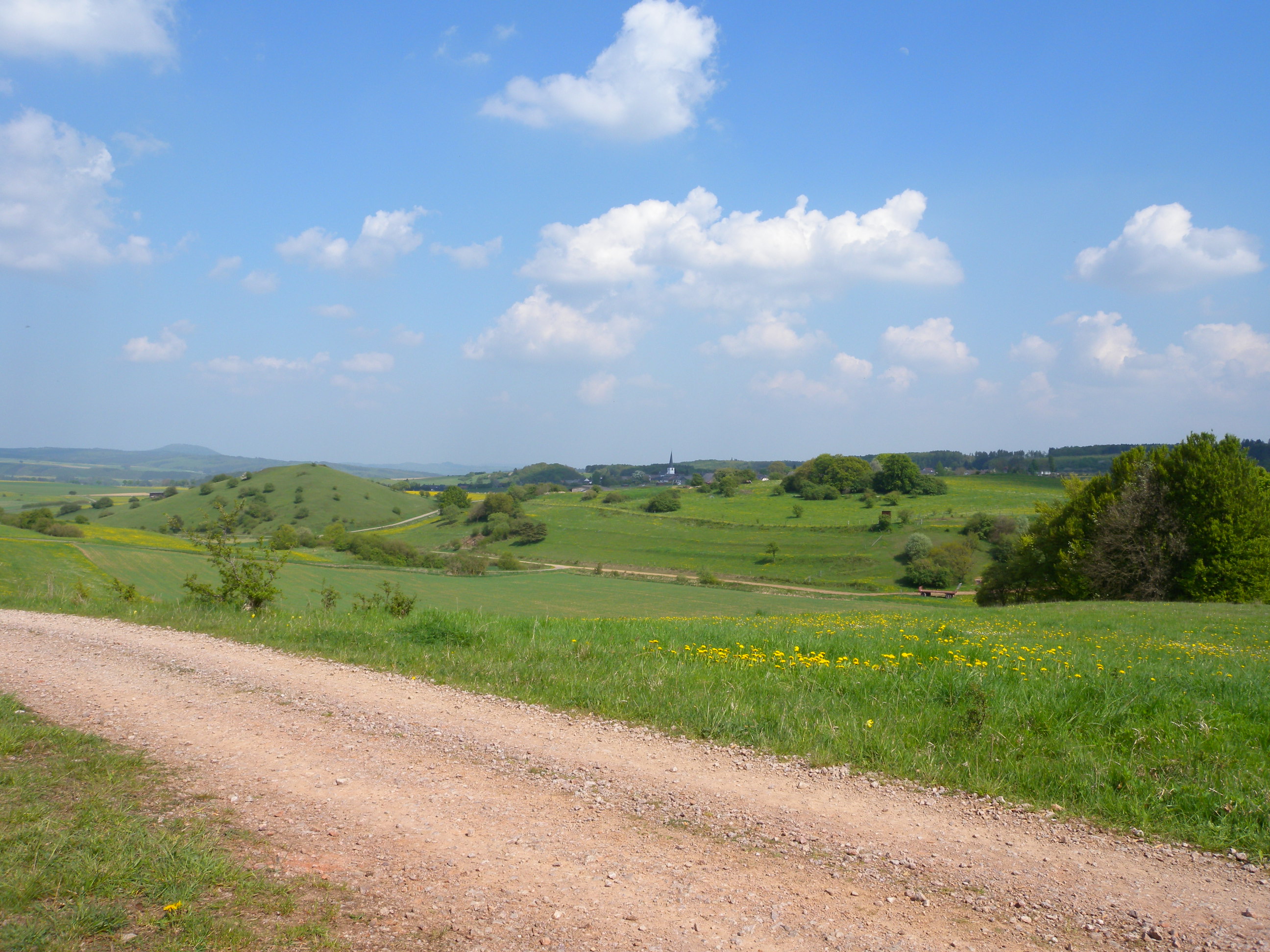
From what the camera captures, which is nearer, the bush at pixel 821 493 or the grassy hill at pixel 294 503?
the grassy hill at pixel 294 503

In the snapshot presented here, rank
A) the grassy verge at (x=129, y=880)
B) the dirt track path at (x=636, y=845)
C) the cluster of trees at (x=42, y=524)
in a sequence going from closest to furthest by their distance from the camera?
the grassy verge at (x=129, y=880), the dirt track path at (x=636, y=845), the cluster of trees at (x=42, y=524)

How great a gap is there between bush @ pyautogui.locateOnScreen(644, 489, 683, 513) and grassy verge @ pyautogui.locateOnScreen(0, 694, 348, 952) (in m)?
124

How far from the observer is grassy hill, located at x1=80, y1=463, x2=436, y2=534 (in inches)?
4582

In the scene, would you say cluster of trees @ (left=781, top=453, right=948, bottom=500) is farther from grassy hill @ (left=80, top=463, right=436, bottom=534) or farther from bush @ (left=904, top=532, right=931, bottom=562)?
grassy hill @ (left=80, top=463, right=436, bottom=534)

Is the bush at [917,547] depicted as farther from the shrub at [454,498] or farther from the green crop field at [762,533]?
the shrub at [454,498]

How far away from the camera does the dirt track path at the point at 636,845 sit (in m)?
3.83

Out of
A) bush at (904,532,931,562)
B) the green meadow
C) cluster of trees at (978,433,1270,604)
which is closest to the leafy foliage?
the green meadow

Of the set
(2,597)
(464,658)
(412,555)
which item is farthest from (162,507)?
(464,658)

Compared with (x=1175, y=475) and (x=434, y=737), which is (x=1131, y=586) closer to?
(x=1175, y=475)

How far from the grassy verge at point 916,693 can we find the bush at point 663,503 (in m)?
115

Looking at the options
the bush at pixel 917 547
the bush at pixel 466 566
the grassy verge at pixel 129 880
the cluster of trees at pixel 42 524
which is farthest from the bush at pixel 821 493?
the grassy verge at pixel 129 880

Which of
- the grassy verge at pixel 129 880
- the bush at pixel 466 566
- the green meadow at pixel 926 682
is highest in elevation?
the grassy verge at pixel 129 880

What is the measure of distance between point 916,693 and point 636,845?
4556 millimetres

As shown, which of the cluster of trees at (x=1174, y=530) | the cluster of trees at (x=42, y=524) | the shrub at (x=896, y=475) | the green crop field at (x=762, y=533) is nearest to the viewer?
the cluster of trees at (x=1174, y=530)
